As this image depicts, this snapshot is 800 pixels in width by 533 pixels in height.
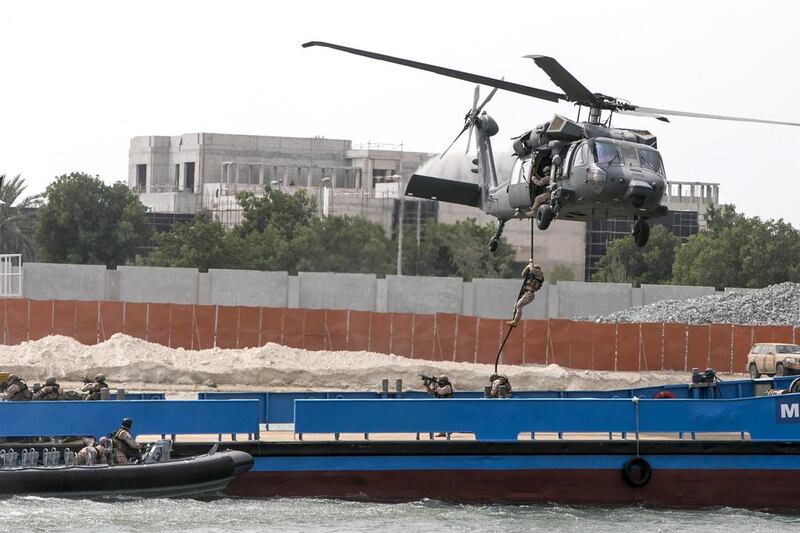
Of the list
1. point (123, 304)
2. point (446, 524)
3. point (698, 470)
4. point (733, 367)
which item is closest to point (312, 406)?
point (446, 524)

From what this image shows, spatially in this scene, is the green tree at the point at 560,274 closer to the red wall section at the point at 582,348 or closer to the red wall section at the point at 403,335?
the red wall section at the point at 582,348

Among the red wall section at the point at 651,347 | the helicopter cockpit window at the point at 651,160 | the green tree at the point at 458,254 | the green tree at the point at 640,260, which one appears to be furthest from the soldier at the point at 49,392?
the green tree at the point at 640,260

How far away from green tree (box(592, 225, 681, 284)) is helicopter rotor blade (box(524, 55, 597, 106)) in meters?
73.5

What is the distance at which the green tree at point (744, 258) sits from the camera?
92812 millimetres

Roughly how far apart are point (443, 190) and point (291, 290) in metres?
31.0

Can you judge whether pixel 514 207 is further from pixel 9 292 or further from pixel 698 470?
pixel 9 292

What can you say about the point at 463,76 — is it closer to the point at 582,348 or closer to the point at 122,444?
the point at 122,444

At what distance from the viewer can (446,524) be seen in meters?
22.7

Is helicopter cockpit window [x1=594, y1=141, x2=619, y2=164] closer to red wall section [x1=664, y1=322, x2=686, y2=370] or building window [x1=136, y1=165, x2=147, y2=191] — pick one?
red wall section [x1=664, y1=322, x2=686, y2=370]

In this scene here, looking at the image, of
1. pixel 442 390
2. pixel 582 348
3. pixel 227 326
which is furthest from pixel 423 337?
pixel 442 390

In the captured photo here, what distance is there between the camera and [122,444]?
2234cm

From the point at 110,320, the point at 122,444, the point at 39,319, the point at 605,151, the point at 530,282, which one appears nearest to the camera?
the point at 122,444

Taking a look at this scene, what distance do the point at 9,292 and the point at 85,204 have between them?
45102mm

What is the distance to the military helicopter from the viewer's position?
27.2 meters
